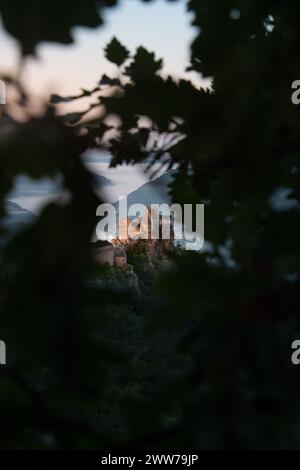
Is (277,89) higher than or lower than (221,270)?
higher

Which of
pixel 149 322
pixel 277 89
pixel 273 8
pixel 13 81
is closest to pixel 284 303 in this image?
pixel 149 322

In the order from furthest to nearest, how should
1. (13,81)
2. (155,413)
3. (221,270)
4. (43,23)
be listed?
1. (155,413)
2. (221,270)
3. (43,23)
4. (13,81)

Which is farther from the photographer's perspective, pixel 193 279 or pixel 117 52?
pixel 117 52

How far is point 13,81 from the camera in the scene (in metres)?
0.76

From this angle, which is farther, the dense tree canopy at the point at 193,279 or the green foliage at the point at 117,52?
the green foliage at the point at 117,52

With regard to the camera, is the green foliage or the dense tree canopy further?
the green foliage

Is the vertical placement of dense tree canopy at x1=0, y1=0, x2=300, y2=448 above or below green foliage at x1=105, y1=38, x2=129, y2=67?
below

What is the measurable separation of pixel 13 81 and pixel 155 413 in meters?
0.65

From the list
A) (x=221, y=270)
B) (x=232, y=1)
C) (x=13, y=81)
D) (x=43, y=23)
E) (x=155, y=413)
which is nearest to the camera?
(x=13, y=81)

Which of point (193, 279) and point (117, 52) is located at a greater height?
point (117, 52)

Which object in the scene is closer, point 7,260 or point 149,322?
point 7,260

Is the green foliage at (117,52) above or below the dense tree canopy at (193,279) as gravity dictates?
above
